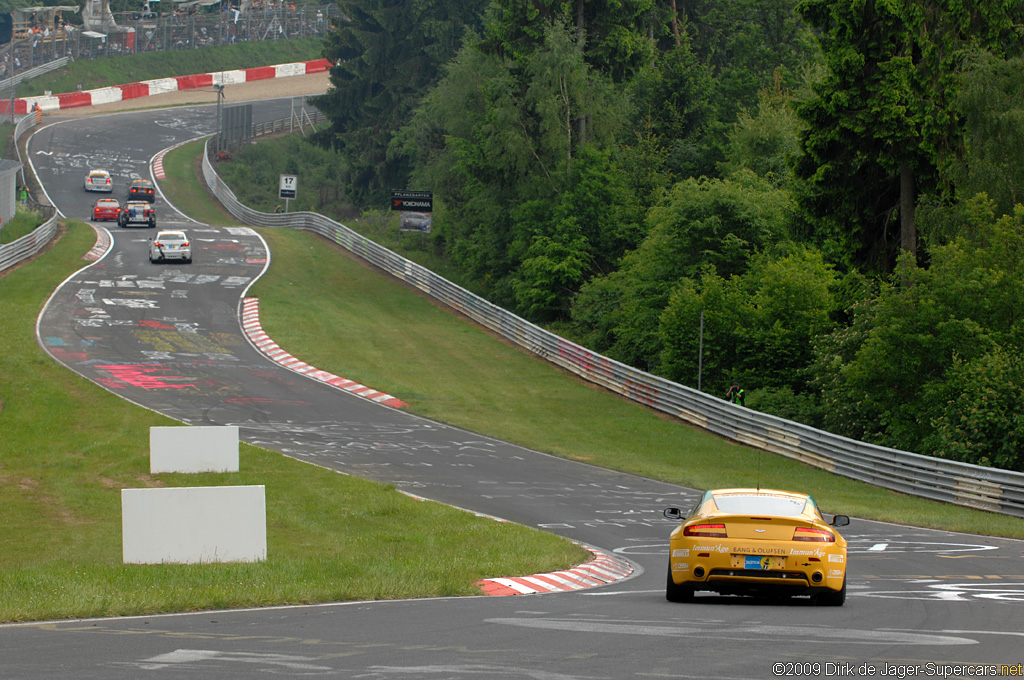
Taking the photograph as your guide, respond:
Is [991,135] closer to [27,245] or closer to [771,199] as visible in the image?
[771,199]

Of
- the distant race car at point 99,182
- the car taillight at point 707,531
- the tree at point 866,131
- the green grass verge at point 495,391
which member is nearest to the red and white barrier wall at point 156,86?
the distant race car at point 99,182

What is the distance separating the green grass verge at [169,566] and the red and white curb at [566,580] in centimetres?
29

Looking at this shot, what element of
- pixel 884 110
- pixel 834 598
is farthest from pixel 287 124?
pixel 834 598

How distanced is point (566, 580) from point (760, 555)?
3.95 metres

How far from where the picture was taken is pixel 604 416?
117 feet

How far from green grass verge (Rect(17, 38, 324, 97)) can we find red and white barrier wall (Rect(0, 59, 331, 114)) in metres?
1.84

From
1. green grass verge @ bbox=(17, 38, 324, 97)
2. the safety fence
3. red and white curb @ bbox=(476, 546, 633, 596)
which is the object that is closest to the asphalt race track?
red and white curb @ bbox=(476, 546, 633, 596)

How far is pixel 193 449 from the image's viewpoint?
79.3ft

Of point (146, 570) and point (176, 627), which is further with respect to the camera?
point (146, 570)

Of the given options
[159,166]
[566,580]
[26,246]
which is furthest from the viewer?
[159,166]

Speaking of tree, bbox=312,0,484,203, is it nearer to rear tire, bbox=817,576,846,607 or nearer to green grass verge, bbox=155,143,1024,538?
green grass verge, bbox=155,143,1024,538

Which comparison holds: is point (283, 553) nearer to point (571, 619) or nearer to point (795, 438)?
point (571, 619)

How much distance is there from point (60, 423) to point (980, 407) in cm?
2368

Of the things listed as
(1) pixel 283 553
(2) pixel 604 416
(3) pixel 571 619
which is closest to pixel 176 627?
(3) pixel 571 619
